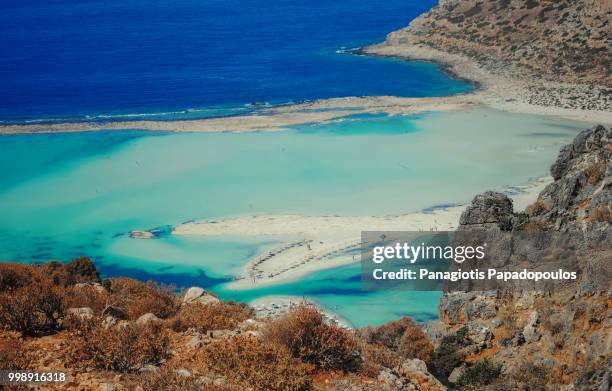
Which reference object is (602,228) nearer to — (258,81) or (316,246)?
(316,246)

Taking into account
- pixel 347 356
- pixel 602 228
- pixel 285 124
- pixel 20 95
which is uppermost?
pixel 20 95

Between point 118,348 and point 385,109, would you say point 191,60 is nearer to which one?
point 385,109

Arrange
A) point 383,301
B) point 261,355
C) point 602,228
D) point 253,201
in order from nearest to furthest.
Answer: point 261,355 → point 602,228 → point 383,301 → point 253,201

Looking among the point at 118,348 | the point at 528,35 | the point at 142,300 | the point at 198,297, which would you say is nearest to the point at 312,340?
the point at 118,348

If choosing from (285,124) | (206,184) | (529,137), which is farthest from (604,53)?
(206,184)

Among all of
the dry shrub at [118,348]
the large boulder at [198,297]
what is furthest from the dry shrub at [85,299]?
the large boulder at [198,297]

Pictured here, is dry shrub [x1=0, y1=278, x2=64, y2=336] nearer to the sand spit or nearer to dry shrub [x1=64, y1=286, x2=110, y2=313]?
dry shrub [x1=64, y1=286, x2=110, y2=313]
